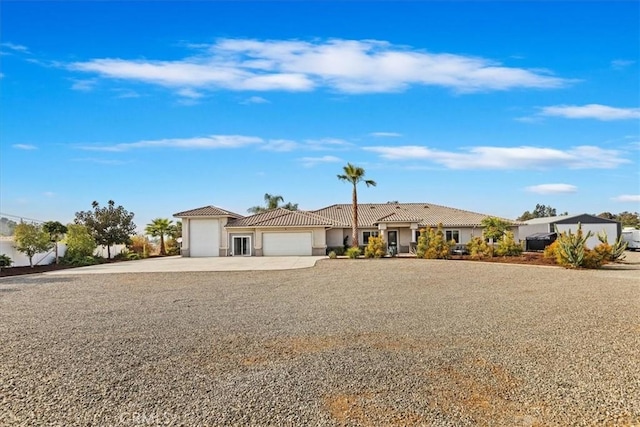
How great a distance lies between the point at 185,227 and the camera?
38.8 meters

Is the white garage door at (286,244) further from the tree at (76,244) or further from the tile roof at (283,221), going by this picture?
the tree at (76,244)

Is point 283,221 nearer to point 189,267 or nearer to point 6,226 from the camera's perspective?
point 189,267

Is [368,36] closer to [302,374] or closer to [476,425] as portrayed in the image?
[302,374]

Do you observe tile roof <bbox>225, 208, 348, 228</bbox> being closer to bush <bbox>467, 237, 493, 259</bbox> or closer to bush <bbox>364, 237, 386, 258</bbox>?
bush <bbox>364, 237, 386, 258</bbox>

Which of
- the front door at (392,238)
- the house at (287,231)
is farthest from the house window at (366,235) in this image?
the front door at (392,238)

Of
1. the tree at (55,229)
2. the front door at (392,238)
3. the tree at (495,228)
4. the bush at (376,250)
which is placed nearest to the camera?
the tree at (55,229)

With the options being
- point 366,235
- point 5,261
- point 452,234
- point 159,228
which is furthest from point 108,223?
Answer: point 452,234

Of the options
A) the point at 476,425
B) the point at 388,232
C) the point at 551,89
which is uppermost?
the point at 551,89

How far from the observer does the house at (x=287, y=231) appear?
37.8 meters

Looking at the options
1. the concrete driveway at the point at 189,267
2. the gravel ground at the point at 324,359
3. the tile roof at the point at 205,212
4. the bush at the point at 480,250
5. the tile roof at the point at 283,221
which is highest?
the tile roof at the point at 205,212

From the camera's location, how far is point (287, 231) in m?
38.1

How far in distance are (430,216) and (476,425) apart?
3938 cm

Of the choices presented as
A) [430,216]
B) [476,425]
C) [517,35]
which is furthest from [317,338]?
[430,216]

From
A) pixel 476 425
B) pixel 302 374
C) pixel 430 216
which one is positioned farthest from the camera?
pixel 430 216
